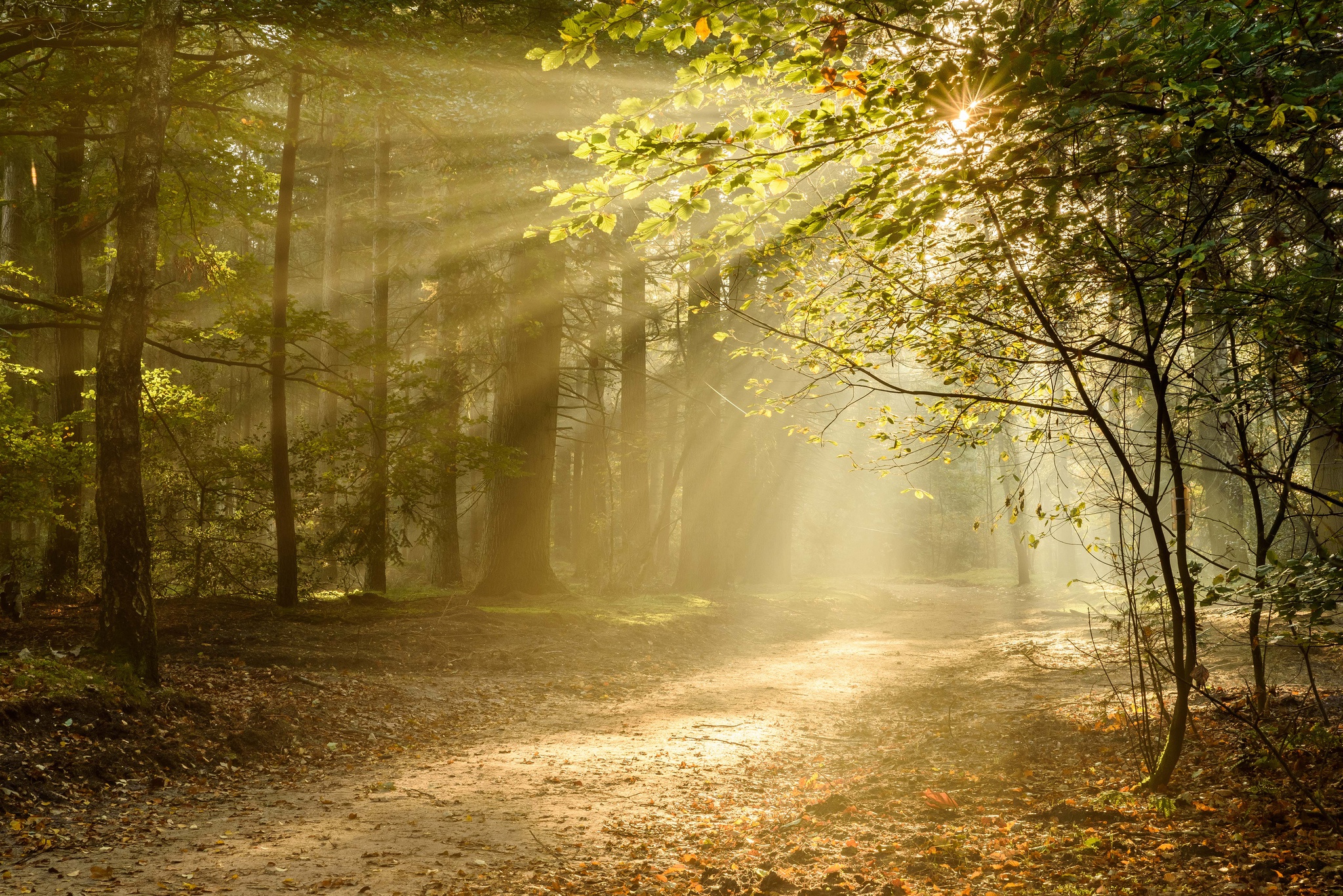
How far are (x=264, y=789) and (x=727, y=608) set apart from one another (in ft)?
45.8

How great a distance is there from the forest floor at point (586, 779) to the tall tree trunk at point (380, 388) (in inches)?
130

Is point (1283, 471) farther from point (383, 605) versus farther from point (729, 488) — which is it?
point (729, 488)

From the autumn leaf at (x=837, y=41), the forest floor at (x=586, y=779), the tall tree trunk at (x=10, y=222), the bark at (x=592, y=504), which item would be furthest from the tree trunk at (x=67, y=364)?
the autumn leaf at (x=837, y=41)

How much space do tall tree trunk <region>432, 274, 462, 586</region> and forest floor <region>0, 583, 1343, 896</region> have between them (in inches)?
133

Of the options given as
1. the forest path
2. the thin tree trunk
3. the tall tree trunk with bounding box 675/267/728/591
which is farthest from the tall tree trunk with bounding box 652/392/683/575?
the thin tree trunk

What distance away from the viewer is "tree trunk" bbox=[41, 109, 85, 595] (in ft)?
44.1

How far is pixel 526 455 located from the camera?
15.8 m

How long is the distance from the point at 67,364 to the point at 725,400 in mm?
11707

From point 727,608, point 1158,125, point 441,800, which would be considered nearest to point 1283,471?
point 1158,125

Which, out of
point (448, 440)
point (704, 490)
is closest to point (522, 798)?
point (448, 440)

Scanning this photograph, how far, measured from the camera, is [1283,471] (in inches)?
193

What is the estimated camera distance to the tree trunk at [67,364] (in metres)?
13.4

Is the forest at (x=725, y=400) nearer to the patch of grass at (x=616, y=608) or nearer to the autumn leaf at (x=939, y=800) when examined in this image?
the autumn leaf at (x=939, y=800)

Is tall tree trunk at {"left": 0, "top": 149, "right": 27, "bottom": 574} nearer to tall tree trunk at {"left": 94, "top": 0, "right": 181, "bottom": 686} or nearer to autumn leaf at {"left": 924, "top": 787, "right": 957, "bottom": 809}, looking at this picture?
tall tree trunk at {"left": 94, "top": 0, "right": 181, "bottom": 686}
